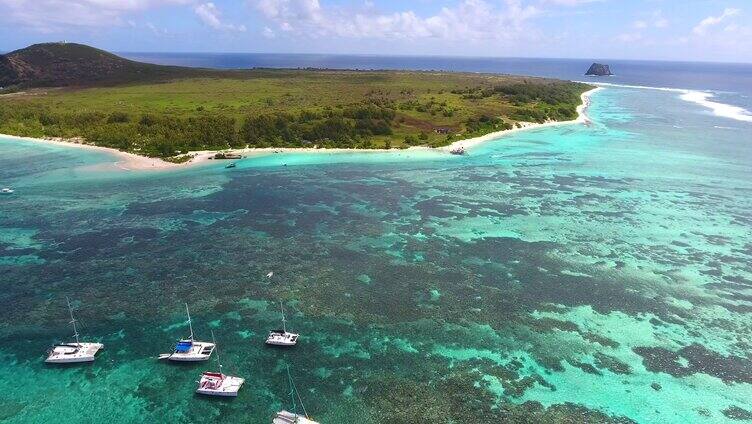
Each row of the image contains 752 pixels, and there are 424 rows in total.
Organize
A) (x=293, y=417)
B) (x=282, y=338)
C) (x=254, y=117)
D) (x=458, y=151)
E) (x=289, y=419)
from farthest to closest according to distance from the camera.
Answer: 1. (x=254, y=117)
2. (x=458, y=151)
3. (x=282, y=338)
4. (x=293, y=417)
5. (x=289, y=419)

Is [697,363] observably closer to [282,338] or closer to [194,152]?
[282,338]

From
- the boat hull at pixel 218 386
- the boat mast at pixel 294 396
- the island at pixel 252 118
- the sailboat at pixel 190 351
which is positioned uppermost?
the island at pixel 252 118

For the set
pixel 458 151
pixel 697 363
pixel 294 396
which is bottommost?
pixel 697 363

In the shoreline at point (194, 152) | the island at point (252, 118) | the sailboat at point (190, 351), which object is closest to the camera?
the sailboat at point (190, 351)

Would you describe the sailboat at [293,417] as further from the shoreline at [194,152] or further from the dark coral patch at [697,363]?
the shoreline at [194,152]

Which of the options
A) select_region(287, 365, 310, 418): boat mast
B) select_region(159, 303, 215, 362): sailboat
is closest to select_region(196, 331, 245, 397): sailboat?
select_region(159, 303, 215, 362): sailboat

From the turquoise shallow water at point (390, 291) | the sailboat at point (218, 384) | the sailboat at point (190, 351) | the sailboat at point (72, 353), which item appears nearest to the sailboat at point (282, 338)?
the turquoise shallow water at point (390, 291)

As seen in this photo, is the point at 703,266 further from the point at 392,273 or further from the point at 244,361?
the point at 244,361

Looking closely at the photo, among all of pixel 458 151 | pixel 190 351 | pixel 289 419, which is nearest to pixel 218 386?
pixel 190 351
